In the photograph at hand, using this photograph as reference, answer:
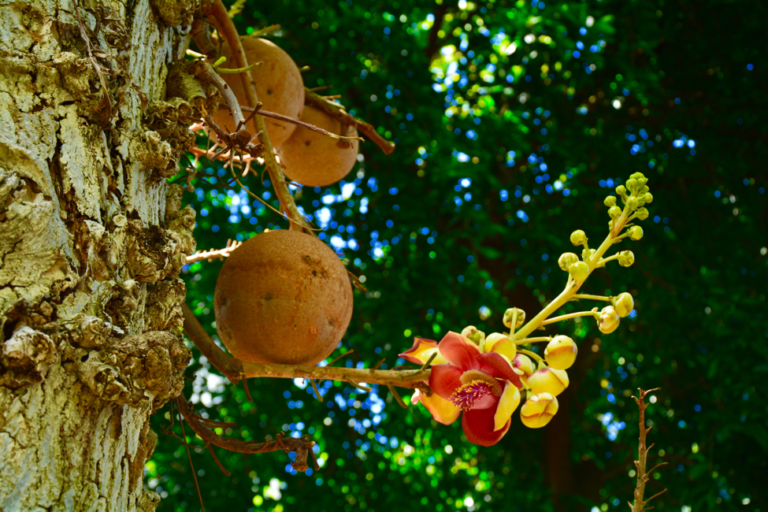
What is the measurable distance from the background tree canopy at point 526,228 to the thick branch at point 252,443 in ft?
6.35


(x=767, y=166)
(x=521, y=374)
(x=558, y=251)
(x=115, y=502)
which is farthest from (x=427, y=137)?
(x=115, y=502)

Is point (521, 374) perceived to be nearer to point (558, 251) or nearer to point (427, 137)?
point (427, 137)

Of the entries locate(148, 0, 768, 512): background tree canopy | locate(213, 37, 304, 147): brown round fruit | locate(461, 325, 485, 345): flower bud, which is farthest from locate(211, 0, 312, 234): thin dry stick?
locate(148, 0, 768, 512): background tree canopy

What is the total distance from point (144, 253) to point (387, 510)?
8.95ft

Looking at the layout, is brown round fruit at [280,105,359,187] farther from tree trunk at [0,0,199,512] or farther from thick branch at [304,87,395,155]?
tree trunk at [0,0,199,512]

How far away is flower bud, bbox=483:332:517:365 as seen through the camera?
938 mm

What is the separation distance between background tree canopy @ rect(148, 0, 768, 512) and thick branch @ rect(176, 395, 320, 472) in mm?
1934

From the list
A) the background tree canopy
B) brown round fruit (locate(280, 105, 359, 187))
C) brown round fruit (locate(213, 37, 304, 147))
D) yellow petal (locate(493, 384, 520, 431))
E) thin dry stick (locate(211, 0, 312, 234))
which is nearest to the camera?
yellow petal (locate(493, 384, 520, 431))

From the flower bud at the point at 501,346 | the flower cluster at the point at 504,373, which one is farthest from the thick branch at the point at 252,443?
the flower bud at the point at 501,346

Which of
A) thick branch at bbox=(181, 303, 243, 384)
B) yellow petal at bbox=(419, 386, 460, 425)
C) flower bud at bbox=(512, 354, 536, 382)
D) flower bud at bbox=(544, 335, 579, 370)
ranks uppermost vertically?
flower bud at bbox=(544, 335, 579, 370)

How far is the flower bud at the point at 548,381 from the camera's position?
931 millimetres

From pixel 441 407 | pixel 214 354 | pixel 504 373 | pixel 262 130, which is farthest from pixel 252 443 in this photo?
pixel 262 130

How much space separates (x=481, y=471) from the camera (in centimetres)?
397

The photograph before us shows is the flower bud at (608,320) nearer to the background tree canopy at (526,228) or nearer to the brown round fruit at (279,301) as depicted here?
the brown round fruit at (279,301)
